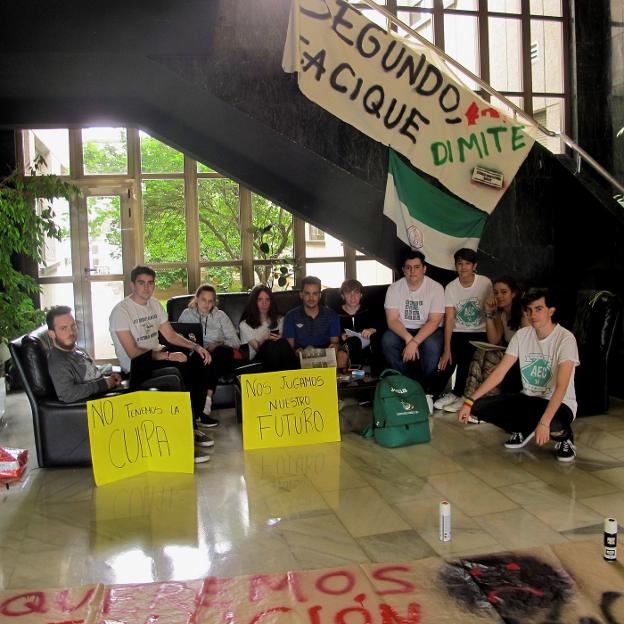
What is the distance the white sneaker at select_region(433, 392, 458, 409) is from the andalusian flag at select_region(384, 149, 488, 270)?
43.6 inches

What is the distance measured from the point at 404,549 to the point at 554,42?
22.6ft

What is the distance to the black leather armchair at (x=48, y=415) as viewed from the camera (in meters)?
4.59

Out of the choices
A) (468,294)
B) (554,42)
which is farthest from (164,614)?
(554,42)

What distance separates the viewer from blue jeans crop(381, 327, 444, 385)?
593 cm

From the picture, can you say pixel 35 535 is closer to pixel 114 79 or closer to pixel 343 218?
pixel 114 79

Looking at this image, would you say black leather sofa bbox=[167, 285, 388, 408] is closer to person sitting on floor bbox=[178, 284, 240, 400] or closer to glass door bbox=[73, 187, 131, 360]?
person sitting on floor bbox=[178, 284, 240, 400]

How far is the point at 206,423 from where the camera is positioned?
5531 mm

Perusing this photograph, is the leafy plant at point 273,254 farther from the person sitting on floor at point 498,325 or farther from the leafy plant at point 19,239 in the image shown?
the person sitting on floor at point 498,325

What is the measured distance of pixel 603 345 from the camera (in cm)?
553

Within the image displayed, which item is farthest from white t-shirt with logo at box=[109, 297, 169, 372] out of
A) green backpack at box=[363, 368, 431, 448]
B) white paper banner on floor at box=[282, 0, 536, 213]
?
white paper banner on floor at box=[282, 0, 536, 213]

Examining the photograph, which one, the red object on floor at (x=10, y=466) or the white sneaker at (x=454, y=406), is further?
the white sneaker at (x=454, y=406)

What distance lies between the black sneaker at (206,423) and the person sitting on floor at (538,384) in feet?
6.25

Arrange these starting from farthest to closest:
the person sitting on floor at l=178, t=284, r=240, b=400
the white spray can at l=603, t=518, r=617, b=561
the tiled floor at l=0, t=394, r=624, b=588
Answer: the person sitting on floor at l=178, t=284, r=240, b=400 → the tiled floor at l=0, t=394, r=624, b=588 → the white spray can at l=603, t=518, r=617, b=561

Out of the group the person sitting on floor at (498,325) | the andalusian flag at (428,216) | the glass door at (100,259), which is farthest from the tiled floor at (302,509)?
the glass door at (100,259)
